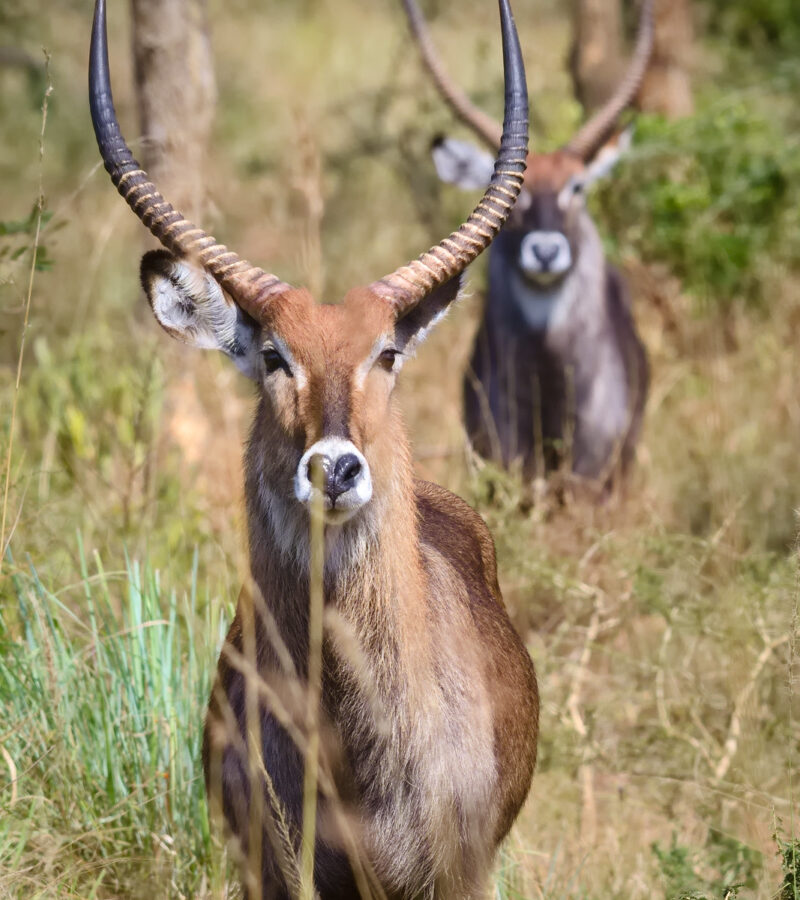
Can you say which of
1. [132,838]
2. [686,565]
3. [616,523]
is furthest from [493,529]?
[132,838]

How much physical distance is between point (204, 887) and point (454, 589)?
0.97 meters

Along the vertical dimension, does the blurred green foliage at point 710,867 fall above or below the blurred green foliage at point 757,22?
below

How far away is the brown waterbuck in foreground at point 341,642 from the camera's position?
3.26 meters

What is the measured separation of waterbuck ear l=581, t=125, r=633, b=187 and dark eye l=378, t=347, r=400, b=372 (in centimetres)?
422

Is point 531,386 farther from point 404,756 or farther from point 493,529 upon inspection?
point 404,756

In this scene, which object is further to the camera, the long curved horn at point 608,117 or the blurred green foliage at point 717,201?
the blurred green foliage at point 717,201

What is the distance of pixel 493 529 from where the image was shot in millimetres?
5297

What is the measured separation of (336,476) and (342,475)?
0.05 ft

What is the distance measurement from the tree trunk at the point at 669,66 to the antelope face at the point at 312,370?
766 cm

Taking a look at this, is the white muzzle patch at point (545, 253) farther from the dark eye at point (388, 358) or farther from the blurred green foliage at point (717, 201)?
the dark eye at point (388, 358)

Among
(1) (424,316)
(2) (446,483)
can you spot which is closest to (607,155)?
(2) (446,483)

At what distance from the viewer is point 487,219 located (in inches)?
143

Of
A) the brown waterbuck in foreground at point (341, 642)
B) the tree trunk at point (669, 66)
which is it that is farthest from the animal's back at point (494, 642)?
the tree trunk at point (669, 66)

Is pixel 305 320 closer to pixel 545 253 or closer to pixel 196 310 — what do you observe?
pixel 196 310
